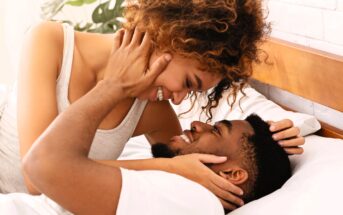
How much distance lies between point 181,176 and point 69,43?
1.68ft

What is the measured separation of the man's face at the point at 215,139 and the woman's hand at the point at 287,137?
0.23ft

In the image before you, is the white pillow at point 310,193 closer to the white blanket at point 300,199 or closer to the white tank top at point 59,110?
the white blanket at point 300,199

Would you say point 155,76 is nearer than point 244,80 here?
Yes

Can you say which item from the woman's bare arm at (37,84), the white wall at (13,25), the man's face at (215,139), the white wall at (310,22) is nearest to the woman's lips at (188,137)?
the man's face at (215,139)

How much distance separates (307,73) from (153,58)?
0.57m

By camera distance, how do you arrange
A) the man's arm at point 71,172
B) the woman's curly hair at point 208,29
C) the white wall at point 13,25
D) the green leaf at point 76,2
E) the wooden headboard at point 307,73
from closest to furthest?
the man's arm at point 71,172 → the woman's curly hair at point 208,29 → the wooden headboard at point 307,73 → the green leaf at point 76,2 → the white wall at point 13,25

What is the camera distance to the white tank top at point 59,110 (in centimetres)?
131

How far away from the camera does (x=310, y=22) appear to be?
161cm

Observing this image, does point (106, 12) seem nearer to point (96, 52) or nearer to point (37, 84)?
point (96, 52)

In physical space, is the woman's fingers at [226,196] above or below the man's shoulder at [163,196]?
below

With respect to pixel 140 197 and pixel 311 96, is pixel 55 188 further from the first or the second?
pixel 311 96

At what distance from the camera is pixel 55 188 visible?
956 mm

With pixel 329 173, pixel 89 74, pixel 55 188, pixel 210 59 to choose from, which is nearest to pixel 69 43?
pixel 89 74

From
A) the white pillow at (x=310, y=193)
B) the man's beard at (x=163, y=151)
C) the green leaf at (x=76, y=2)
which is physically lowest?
the white pillow at (x=310, y=193)
